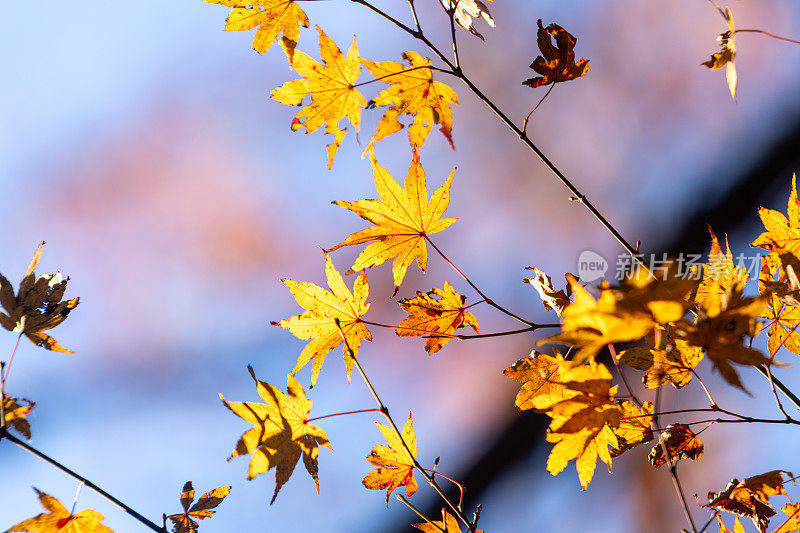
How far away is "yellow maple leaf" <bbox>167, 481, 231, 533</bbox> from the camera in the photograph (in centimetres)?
73

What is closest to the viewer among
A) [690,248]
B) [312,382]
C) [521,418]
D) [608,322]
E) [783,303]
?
[608,322]

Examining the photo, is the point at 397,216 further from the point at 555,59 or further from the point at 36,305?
the point at 36,305

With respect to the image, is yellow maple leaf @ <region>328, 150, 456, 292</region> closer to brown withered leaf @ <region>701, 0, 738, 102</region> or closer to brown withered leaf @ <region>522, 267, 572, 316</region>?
brown withered leaf @ <region>522, 267, 572, 316</region>

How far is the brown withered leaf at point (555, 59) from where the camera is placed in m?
0.71

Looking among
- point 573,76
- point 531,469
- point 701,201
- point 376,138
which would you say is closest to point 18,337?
point 376,138

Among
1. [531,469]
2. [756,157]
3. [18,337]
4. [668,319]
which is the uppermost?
[18,337]

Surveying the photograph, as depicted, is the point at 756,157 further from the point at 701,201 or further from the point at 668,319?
the point at 668,319

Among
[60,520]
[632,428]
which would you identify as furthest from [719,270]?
[60,520]

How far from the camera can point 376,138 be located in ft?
2.21

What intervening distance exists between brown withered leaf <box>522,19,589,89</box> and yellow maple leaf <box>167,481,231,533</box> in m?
0.81

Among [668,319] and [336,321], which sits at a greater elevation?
[336,321]

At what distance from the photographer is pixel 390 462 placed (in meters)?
0.78

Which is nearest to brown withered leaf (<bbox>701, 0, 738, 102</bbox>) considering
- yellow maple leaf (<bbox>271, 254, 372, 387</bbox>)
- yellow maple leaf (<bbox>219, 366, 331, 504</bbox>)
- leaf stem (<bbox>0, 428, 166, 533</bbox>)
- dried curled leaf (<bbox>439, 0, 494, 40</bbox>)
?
dried curled leaf (<bbox>439, 0, 494, 40</bbox>)

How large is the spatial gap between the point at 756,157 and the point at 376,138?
1282 millimetres
